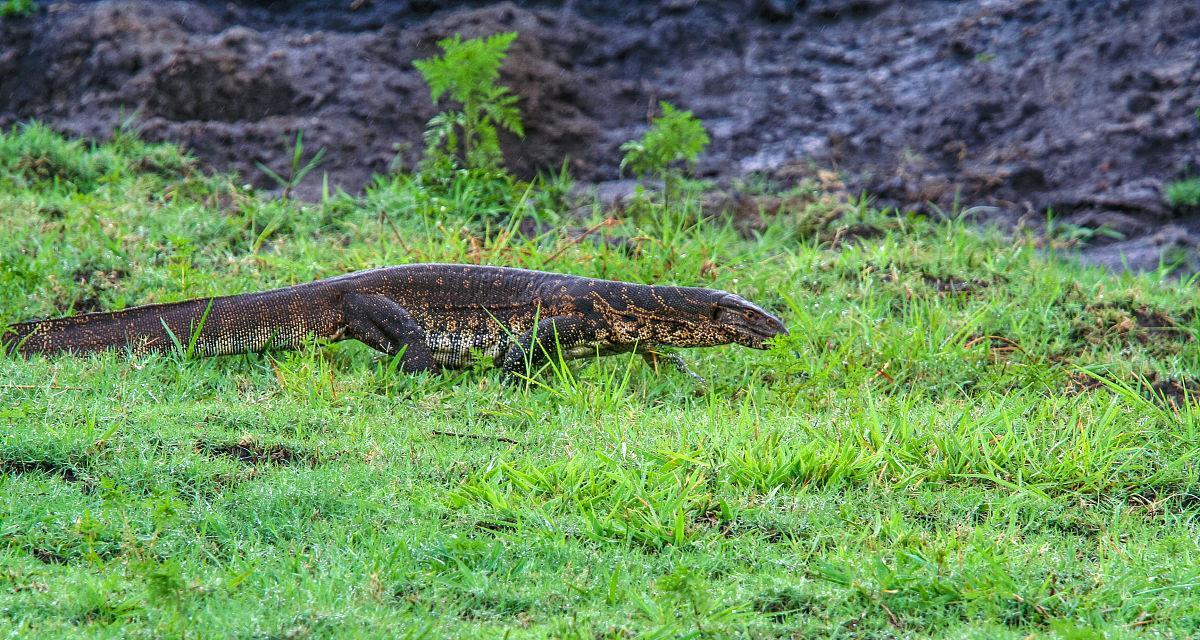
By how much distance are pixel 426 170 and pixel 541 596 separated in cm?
612

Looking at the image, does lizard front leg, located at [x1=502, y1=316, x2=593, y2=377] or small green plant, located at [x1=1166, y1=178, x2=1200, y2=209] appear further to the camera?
small green plant, located at [x1=1166, y1=178, x2=1200, y2=209]

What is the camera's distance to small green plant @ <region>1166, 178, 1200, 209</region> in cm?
927

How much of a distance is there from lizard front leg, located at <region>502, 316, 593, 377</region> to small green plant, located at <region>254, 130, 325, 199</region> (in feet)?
13.4

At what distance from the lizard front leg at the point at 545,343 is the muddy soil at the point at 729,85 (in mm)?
4130

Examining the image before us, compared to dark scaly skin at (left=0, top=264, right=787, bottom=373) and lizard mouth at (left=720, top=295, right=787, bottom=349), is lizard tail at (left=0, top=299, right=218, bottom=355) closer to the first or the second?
dark scaly skin at (left=0, top=264, right=787, bottom=373)

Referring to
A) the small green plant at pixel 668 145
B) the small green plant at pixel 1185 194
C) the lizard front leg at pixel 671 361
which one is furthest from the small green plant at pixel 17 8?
the small green plant at pixel 1185 194

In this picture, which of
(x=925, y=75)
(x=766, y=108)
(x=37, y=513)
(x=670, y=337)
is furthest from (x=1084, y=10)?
(x=37, y=513)

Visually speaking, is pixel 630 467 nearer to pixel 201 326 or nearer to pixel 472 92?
pixel 201 326

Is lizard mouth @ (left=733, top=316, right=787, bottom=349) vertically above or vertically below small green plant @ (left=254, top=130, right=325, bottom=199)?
below

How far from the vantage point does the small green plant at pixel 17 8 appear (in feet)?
38.1

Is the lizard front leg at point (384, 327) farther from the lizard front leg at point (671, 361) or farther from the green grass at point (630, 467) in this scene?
the lizard front leg at point (671, 361)

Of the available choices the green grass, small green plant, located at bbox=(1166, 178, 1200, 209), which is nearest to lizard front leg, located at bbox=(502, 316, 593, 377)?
the green grass

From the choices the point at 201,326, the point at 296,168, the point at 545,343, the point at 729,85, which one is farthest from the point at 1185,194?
the point at 201,326

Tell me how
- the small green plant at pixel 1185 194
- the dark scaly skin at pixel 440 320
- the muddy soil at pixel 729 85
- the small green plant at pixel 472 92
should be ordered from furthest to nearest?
the muddy soil at pixel 729 85, the small green plant at pixel 1185 194, the small green plant at pixel 472 92, the dark scaly skin at pixel 440 320
